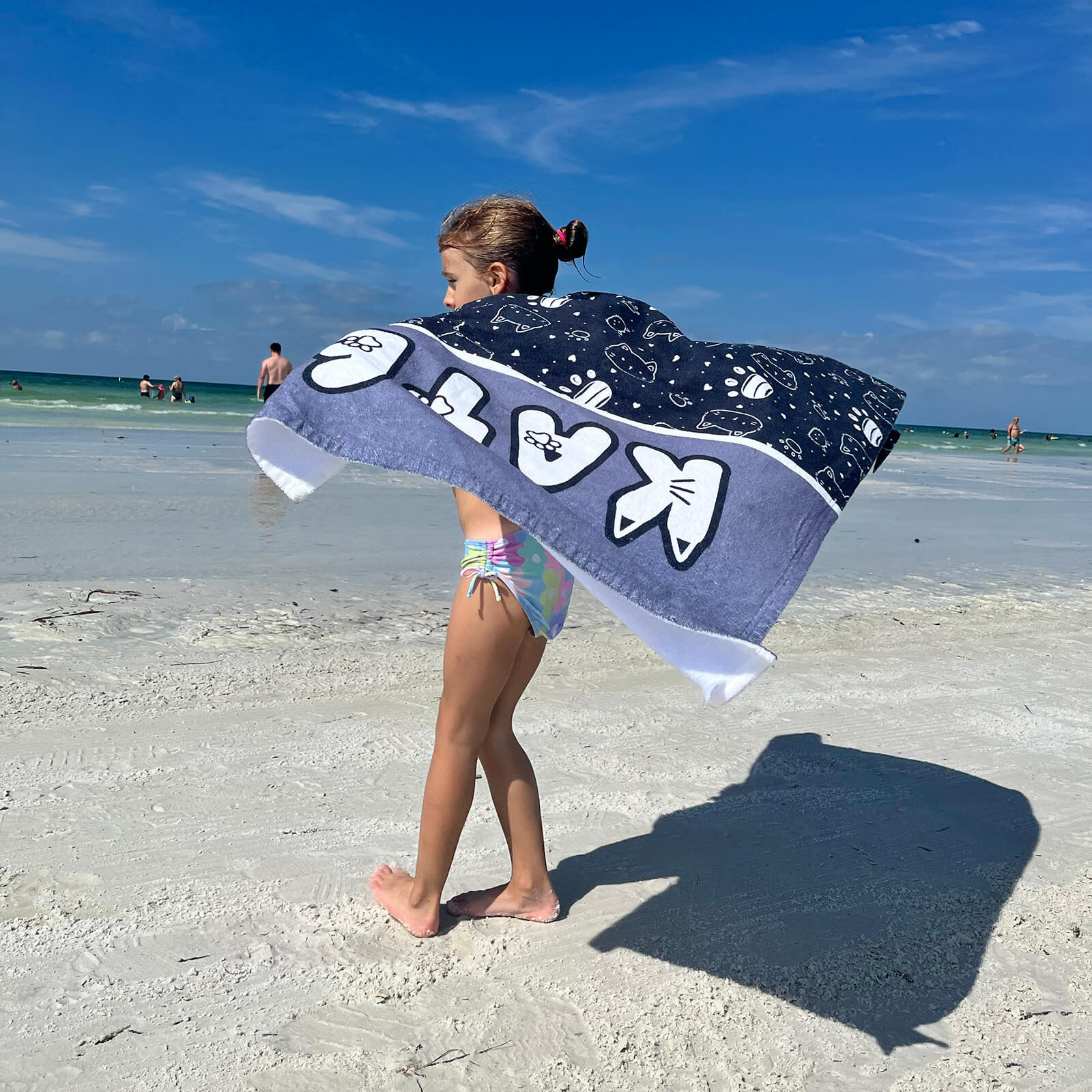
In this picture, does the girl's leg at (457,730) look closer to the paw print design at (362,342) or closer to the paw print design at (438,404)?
the paw print design at (438,404)

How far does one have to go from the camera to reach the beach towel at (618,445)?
6.56ft

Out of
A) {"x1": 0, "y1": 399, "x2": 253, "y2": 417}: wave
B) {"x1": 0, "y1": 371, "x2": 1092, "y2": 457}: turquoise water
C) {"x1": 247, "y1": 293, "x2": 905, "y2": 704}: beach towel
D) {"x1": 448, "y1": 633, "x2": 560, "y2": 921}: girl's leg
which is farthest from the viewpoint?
{"x1": 0, "y1": 399, "x2": 253, "y2": 417}: wave

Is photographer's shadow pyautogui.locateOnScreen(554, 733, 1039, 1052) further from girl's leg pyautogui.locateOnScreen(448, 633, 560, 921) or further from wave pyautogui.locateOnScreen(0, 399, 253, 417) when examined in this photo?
wave pyautogui.locateOnScreen(0, 399, 253, 417)

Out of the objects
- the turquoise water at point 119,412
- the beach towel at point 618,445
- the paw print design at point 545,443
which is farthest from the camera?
the turquoise water at point 119,412

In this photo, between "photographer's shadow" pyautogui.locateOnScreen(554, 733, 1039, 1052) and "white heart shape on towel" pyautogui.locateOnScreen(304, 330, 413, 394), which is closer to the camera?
"white heart shape on towel" pyautogui.locateOnScreen(304, 330, 413, 394)

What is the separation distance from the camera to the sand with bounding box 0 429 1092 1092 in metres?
2.03

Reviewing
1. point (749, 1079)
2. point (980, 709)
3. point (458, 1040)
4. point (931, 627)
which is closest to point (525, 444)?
point (458, 1040)

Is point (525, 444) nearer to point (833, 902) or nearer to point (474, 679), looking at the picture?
point (474, 679)

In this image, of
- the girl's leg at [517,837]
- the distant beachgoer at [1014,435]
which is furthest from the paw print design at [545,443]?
the distant beachgoer at [1014,435]

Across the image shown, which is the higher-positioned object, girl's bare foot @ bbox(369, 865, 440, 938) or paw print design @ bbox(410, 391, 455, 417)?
paw print design @ bbox(410, 391, 455, 417)

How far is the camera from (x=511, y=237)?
234 centimetres

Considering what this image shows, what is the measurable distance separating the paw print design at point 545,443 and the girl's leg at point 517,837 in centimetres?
58

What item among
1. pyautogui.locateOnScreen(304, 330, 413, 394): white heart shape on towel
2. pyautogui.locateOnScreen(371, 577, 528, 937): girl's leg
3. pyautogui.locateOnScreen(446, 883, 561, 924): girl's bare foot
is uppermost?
pyautogui.locateOnScreen(304, 330, 413, 394): white heart shape on towel

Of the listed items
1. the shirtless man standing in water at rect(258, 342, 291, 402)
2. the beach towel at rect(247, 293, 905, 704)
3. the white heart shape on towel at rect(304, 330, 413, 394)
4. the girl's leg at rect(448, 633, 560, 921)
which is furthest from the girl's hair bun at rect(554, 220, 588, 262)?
the shirtless man standing in water at rect(258, 342, 291, 402)
